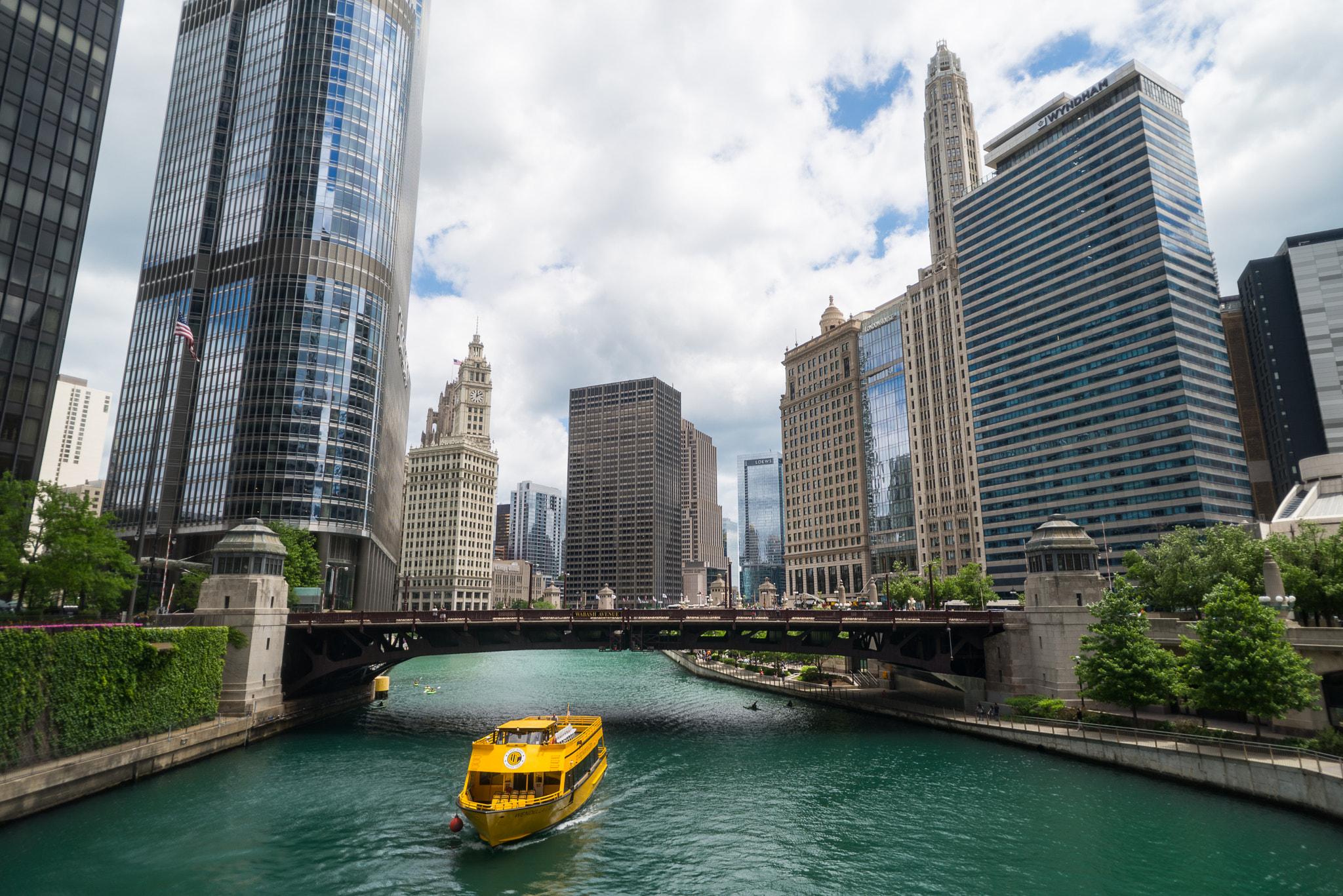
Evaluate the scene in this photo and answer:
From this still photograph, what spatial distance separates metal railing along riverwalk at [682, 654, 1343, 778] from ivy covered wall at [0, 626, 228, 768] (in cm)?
5746

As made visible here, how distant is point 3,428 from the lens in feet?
191

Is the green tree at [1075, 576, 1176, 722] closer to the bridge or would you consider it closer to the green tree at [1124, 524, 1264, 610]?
the bridge

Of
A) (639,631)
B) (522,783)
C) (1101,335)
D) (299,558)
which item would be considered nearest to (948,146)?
(1101,335)

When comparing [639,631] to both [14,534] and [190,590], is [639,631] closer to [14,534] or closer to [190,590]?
[14,534]

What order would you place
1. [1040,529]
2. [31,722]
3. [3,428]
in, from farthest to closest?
[1040,529]
[3,428]
[31,722]

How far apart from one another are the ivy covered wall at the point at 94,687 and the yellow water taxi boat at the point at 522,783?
21829 mm

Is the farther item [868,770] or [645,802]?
[868,770]

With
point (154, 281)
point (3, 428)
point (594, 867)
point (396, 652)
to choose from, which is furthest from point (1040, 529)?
point (154, 281)

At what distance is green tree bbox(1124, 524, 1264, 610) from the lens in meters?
60.6

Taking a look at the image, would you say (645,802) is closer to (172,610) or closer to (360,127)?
(172,610)

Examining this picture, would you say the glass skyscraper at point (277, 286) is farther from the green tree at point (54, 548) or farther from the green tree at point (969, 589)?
the green tree at point (969, 589)

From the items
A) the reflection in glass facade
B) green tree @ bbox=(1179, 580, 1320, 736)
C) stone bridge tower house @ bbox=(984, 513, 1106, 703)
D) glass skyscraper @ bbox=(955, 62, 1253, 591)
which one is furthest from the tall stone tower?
green tree @ bbox=(1179, 580, 1320, 736)

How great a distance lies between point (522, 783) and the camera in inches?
1361

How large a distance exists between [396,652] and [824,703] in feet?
147
